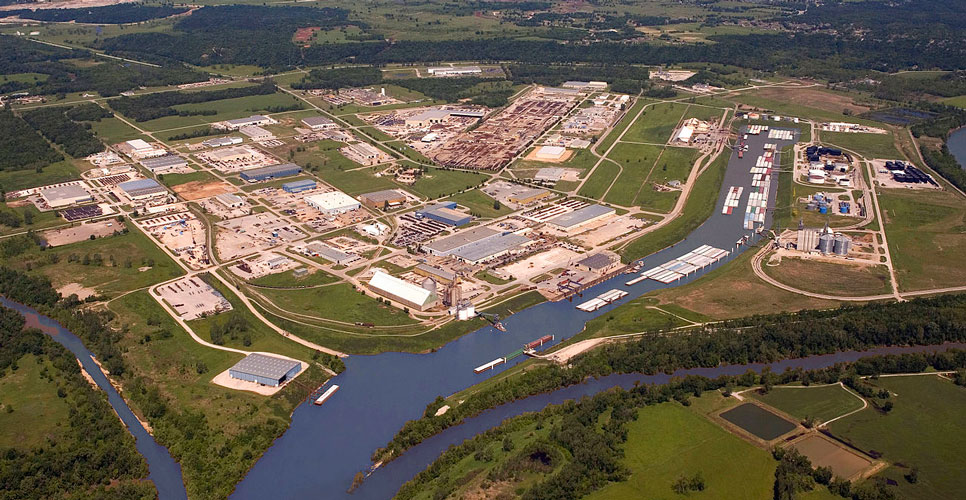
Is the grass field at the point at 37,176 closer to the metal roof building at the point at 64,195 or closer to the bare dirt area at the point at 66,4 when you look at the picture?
the metal roof building at the point at 64,195

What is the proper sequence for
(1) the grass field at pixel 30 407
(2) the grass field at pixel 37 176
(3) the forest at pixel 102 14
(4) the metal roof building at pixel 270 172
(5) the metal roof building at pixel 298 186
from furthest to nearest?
(3) the forest at pixel 102 14 < (4) the metal roof building at pixel 270 172 < (2) the grass field at pixel 37 176 < (5) the metal roof building at pixel 298 186 < (1) the grass field at pixel 30 407

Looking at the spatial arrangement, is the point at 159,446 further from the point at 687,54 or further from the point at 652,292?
the point at 687,54

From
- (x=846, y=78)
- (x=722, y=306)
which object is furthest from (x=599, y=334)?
(x=846, y=78)

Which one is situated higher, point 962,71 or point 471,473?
point 962,71

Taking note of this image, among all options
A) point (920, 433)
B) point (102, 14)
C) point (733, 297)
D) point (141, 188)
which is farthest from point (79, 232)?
point (102, 14)

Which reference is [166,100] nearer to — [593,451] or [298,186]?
[298,186]

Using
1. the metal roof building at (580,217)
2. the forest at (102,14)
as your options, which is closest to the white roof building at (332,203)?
the metal roof building at (580,217)
